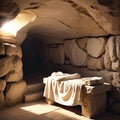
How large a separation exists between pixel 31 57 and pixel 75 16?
12.8 ft

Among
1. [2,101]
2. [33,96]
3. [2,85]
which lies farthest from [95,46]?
[2,101]

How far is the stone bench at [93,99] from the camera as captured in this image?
424 cm

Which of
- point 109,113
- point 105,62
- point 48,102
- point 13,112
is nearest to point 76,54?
point 105,62

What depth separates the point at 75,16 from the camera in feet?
15.1

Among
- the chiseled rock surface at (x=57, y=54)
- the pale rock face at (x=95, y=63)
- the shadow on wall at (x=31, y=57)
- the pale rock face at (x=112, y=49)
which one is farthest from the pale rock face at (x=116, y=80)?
the shadow on wall at (x=31, y=57)

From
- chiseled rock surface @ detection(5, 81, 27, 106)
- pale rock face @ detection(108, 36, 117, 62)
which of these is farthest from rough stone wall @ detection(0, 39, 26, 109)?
pale rock face @ detection(108, 36, 117, 62)

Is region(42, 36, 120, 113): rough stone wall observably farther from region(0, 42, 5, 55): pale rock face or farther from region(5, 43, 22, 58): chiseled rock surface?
region(0, 42, 5, 55): pale rock face

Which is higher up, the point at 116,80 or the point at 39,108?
→ the point at 116,80

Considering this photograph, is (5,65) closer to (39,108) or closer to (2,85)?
(2,85)

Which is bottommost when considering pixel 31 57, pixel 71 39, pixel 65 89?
pixel 65 89

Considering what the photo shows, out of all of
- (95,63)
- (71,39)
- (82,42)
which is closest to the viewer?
(95,63)

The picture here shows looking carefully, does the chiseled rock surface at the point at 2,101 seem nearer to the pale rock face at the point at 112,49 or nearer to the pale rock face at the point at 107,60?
the pale rock face at the point at 107,60

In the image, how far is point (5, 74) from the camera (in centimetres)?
517

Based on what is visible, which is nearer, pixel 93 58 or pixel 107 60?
pixel 107 60
